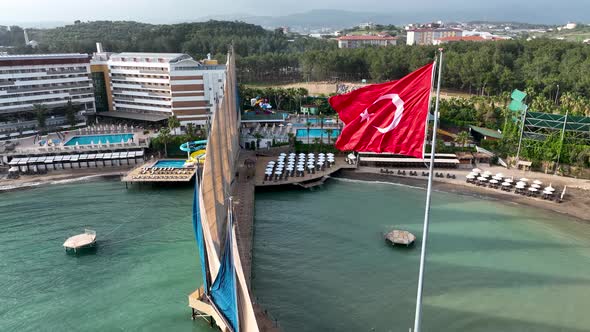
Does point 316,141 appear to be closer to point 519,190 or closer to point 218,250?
point 519,190

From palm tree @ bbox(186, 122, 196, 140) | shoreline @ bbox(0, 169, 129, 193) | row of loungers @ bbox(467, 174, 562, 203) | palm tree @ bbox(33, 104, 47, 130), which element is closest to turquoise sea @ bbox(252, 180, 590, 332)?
row of loungers @ bbox(467, 174, 562, 203)

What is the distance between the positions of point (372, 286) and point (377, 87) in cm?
1950

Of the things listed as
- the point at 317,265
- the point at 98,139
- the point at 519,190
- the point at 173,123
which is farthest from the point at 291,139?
the point at 317,265

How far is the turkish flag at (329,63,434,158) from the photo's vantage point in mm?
15961

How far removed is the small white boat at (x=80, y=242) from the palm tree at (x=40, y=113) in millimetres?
44959

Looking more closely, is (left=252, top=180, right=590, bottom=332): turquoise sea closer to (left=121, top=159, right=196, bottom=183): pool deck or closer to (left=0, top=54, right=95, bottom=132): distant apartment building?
(left=121, top=159, right=196, bottom=183): pool deck

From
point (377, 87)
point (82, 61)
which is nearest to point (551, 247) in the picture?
point (377, 87)

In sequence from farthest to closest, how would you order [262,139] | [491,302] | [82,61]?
[82,61]
[262,139]
[491,302]

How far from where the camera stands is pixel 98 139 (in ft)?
226

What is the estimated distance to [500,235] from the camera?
39688 millimetres

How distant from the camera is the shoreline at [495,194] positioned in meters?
44.6

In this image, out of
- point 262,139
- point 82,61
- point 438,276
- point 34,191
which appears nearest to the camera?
point 438,276

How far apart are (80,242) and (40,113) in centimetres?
4697

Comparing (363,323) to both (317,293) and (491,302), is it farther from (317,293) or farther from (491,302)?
(491,302)
